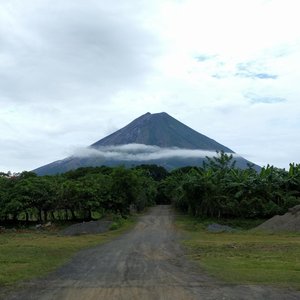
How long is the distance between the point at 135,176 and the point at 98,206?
5.39 m

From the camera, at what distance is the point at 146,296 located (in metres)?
10.3

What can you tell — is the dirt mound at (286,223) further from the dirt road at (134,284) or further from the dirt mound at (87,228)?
the dirt road at (134,284)

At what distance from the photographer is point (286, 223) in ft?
121

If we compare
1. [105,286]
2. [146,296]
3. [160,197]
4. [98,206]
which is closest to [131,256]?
[105,286]

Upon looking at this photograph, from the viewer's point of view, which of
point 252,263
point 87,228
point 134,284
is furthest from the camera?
point 87,228

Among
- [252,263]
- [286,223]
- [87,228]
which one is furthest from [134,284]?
[286,223]

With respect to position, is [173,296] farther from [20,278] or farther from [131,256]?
[131,256]

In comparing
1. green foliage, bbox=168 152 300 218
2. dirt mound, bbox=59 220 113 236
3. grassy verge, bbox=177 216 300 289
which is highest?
green foliage, bbox=168 152 300 218

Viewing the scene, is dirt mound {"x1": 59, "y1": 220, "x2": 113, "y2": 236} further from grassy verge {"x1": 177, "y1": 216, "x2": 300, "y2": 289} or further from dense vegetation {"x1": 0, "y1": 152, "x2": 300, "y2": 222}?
grassy verge {"x1": 177, "y1": 216, "x2": 300, "y2": 289}

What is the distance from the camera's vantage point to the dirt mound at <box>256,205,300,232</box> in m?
35.9

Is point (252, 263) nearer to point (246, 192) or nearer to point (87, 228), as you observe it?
point (87, 228)

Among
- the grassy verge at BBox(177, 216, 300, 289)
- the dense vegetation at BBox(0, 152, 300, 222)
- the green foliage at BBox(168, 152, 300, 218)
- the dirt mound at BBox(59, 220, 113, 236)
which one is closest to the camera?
the grassy verge at BBox(177, 216, 300, 289)

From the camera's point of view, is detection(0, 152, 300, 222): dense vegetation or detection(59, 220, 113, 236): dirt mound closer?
detection(59, 220, 113, 236): dirt mound

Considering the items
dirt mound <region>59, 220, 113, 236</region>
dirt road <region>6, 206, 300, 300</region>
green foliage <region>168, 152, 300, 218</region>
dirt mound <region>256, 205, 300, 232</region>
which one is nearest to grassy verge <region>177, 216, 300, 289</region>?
dirt road <region>6, 206, 300, 300</region>
